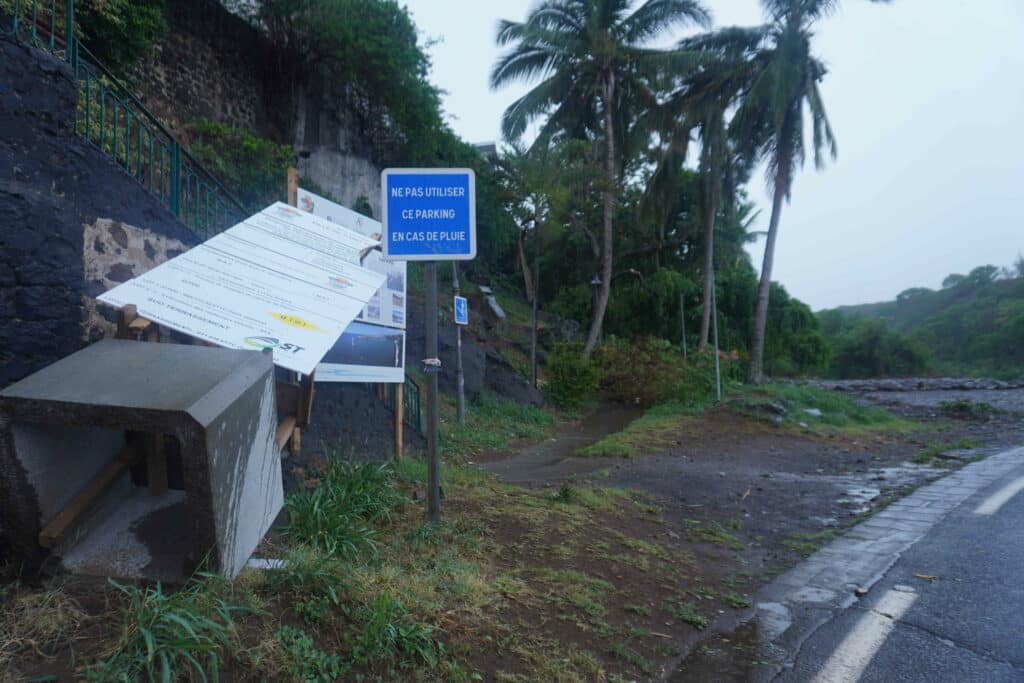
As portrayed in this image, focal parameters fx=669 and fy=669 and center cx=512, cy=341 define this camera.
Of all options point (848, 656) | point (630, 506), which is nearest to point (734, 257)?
point (630, 506)

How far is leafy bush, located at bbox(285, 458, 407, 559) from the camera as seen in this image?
4422mm

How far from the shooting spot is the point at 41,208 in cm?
448

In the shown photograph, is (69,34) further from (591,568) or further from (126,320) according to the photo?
(591,568)

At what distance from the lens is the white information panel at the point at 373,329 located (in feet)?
22.5

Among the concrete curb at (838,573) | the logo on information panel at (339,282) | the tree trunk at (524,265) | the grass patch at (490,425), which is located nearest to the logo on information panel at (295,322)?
the logo on information panel at (339,282)

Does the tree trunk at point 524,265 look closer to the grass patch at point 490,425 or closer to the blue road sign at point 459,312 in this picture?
the grass patch at point 490,425

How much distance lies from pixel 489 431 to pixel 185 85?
466 inches

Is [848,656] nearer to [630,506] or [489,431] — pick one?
[630,506]

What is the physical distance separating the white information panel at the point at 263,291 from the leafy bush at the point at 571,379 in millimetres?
14267

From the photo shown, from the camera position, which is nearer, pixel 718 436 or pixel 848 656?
pixel 848 656

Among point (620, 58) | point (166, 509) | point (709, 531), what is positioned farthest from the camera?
point (620, 58)

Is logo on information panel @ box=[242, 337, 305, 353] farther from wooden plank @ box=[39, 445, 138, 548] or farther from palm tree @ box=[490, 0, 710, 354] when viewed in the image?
palm tree @ box=[490, 0, 710, 354]

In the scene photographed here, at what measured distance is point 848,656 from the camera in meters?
3.96

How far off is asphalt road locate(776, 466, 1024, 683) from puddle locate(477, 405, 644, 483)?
4.57 meters
